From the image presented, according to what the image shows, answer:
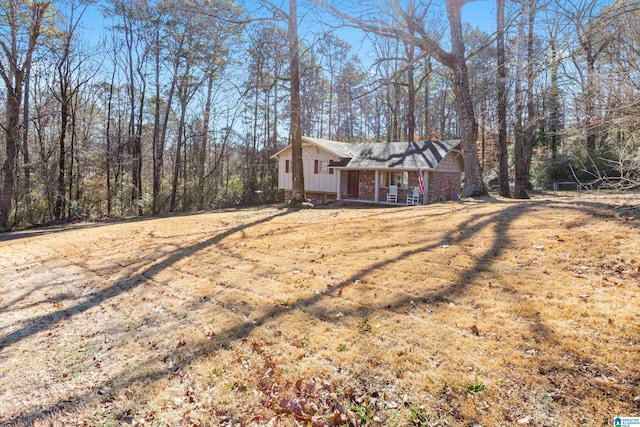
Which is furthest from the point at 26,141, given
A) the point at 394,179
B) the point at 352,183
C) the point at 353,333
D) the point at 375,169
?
the point at 353,333

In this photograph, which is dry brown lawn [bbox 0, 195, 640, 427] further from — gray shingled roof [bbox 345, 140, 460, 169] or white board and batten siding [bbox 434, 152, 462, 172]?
white board and batten siding [bbox 434, 152, 462, 172]

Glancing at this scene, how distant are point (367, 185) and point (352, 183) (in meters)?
2.22

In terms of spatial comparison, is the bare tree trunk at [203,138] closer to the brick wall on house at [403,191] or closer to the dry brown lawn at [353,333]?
the brick wall on house at [403,191]

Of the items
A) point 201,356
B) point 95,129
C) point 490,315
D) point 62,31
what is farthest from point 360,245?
point 95,129

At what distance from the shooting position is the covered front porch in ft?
59.0

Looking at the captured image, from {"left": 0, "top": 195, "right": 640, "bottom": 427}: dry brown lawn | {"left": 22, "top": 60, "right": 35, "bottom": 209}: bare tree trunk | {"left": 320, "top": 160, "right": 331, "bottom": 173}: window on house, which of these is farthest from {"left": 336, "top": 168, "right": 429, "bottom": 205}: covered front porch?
{"left": 22, "top": 60, "right": 35, "bottom": 209}: bare tree trunk

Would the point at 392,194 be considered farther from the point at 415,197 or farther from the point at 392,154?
the point at 392,154

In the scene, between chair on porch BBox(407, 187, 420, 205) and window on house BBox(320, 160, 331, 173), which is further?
window on house BBox(320, 160, 331, 173)

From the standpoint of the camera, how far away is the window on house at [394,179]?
18.7 metres

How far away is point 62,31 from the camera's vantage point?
17.7 meters

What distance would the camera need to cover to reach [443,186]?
18.1 m

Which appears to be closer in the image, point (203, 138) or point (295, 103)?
point (295, 103)

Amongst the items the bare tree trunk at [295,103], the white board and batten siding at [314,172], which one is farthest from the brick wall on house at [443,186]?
the bare tree trunk at [295,103]

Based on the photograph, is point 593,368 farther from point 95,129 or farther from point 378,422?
point 95,129
